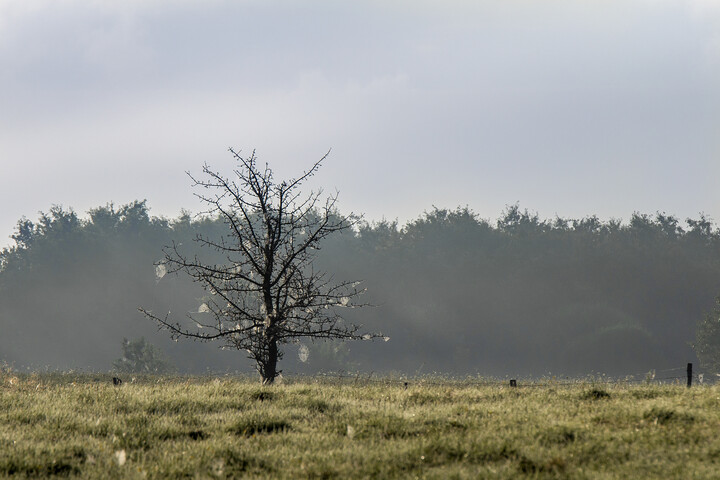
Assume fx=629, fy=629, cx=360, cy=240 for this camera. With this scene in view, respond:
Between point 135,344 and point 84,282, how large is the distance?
42.4m

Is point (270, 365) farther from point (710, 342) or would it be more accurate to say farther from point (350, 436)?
point (710, 342)

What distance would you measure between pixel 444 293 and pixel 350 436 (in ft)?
239

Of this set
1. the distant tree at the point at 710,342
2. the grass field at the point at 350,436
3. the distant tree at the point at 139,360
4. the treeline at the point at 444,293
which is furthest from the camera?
the treeline at the point at 444,293

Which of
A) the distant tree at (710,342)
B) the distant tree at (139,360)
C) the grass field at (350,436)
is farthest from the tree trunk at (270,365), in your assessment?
the distant tree at (710,342)

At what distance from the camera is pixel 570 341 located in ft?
234

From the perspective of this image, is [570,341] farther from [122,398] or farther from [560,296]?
[122,398]

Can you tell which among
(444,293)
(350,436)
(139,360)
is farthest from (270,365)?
(444,293)

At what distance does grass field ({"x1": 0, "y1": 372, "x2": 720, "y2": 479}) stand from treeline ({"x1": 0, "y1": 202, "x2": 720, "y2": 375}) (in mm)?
53742

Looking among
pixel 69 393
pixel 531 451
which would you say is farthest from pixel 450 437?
pixel 69 393

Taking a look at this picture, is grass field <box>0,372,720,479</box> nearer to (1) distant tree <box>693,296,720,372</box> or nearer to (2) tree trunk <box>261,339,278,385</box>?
(2) tree trunk <box>261,339,278,385</box>

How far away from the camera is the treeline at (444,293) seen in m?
72.2

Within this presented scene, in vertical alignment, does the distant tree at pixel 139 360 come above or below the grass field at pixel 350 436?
below

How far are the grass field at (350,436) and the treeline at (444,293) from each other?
176 ft

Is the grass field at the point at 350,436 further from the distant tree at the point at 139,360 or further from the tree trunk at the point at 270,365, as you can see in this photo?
the distant tree at the point at 139,360
